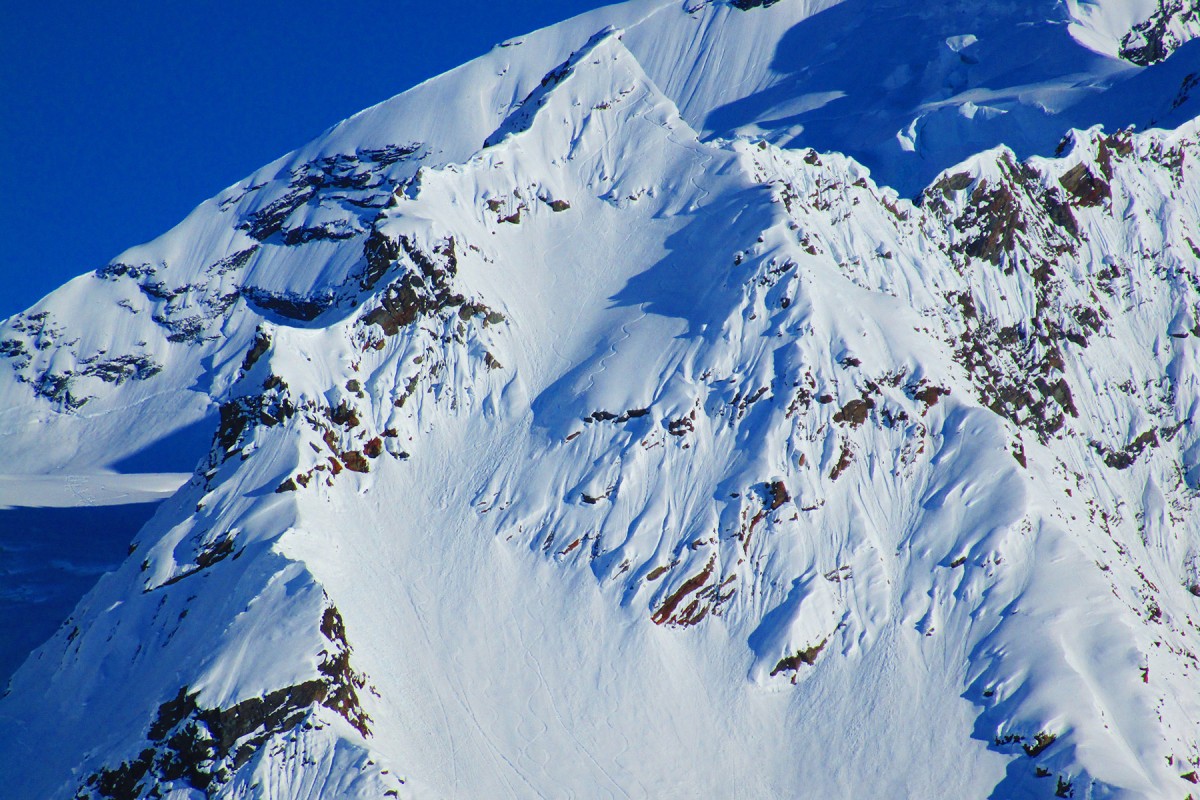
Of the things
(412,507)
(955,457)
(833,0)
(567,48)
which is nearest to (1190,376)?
(955,457)

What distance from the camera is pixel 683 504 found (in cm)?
7088

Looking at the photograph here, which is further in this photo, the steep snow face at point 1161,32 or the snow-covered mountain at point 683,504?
the steep snow face at point 1161,32

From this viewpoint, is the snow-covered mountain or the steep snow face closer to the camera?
the snow-covered mountain

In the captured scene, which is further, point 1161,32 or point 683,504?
point 1161,32

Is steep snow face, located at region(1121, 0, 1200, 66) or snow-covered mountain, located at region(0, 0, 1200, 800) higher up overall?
snow-covered mountain, located at region(0, 0, 1200, 800)

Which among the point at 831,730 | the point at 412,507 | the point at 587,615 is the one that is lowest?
the point at 831,730

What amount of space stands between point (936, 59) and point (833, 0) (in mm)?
31309

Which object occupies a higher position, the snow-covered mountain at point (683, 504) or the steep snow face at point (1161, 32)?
the snow-covered mountain at point (683, 504)

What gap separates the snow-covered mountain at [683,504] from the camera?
194 feet

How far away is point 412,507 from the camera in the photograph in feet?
232

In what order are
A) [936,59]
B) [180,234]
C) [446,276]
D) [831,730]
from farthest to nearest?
[180,234] → [936,59] → [446,276] → [831,730]

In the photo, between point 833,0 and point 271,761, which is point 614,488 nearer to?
point 271,761

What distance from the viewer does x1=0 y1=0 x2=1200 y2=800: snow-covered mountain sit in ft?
194

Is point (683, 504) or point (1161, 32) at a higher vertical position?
point (683, 504)
